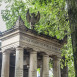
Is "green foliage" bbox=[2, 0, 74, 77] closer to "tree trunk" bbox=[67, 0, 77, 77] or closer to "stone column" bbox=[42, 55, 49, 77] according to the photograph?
"stone column" bbox=[42, 55, 49, 77]

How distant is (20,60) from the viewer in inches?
662

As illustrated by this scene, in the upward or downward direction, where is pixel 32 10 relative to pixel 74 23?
upward

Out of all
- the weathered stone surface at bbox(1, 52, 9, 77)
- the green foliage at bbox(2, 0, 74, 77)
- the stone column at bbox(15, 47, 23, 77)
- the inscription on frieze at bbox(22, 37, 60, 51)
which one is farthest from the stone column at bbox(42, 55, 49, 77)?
the weathered stone surface at bbox(1, 52, 9, 77)

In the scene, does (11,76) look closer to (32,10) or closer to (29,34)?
(29,34)

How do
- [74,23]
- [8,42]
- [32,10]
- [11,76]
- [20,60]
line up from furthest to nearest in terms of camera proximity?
1. [32,10]
2. [11,76]
3. [8,42]
4. [20,60]
5. [74,23]

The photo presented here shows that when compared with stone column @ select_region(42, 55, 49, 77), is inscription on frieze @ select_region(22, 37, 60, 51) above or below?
above

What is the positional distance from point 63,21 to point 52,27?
4969 millimetres

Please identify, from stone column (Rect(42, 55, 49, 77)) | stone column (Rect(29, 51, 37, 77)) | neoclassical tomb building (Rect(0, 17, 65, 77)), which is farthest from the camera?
stone column (Rect(42, 55, 49, 77))

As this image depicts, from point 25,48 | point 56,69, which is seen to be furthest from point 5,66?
point 56,69

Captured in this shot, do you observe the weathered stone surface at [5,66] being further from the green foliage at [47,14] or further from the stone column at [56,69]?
the stone column at [56,69]

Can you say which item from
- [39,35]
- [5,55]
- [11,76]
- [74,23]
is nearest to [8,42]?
[5,55]

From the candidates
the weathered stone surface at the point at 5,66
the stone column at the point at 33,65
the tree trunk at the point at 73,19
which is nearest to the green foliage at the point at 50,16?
the stone column at the point at 33,65

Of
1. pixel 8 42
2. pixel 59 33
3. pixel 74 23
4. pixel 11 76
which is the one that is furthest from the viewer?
pixel 11 76

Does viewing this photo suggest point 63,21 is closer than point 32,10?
Yes
